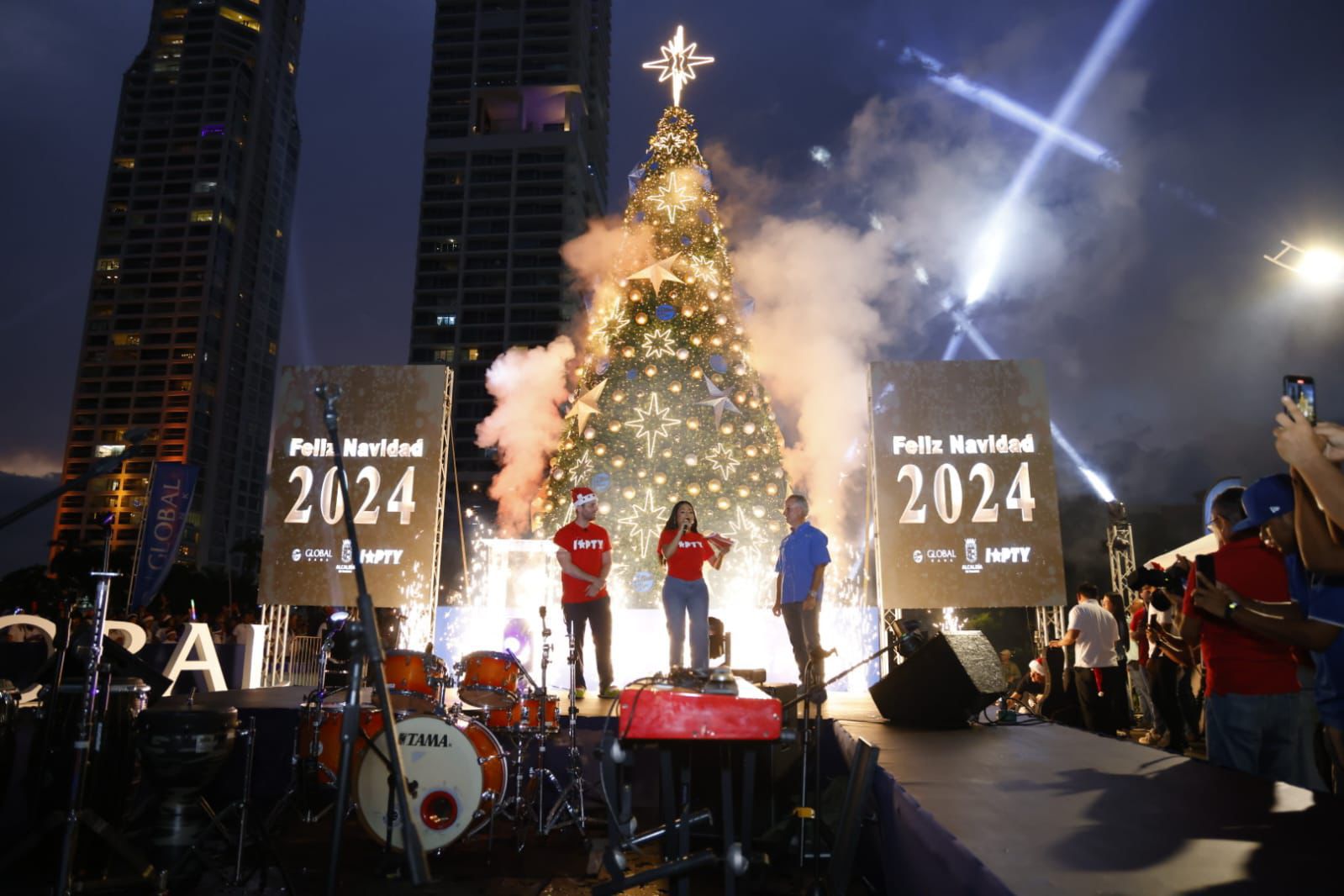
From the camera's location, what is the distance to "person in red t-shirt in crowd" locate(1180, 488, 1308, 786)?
324cm

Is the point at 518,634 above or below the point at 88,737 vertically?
above

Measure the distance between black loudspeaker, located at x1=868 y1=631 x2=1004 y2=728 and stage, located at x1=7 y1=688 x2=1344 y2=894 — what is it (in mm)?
171

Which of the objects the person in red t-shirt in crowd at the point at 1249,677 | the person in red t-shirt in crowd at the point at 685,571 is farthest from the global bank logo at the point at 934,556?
the person in red t-shirt in crowd at the point at 1249,677

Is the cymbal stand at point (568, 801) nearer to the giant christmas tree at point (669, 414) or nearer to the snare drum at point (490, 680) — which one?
the snare drum at point (490, 680)

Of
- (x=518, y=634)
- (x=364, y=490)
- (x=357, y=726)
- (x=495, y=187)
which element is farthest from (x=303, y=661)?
(x=495, y=187)

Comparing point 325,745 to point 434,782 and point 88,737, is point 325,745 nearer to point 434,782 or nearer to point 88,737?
point 434,782

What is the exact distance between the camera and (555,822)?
4781 millimetres

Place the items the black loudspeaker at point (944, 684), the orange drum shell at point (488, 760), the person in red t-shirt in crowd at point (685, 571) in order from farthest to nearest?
the person in red t-shirt in crowd at point (685, 571), the black loudspeaker at point (944, 684), the orange drum shell at point (488, 760)

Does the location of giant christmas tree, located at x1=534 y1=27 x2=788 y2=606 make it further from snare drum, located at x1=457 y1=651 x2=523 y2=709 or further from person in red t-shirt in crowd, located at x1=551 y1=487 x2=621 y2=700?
snare drum, located at x1=457 y1=651 x2=523 y2=709

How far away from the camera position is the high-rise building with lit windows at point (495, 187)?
227ft

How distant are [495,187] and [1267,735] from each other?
74411 mm

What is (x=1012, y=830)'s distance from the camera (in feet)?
6.84

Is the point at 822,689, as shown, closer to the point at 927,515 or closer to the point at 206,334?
the point at 927,515

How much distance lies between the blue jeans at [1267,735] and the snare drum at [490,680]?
386 centimetres
